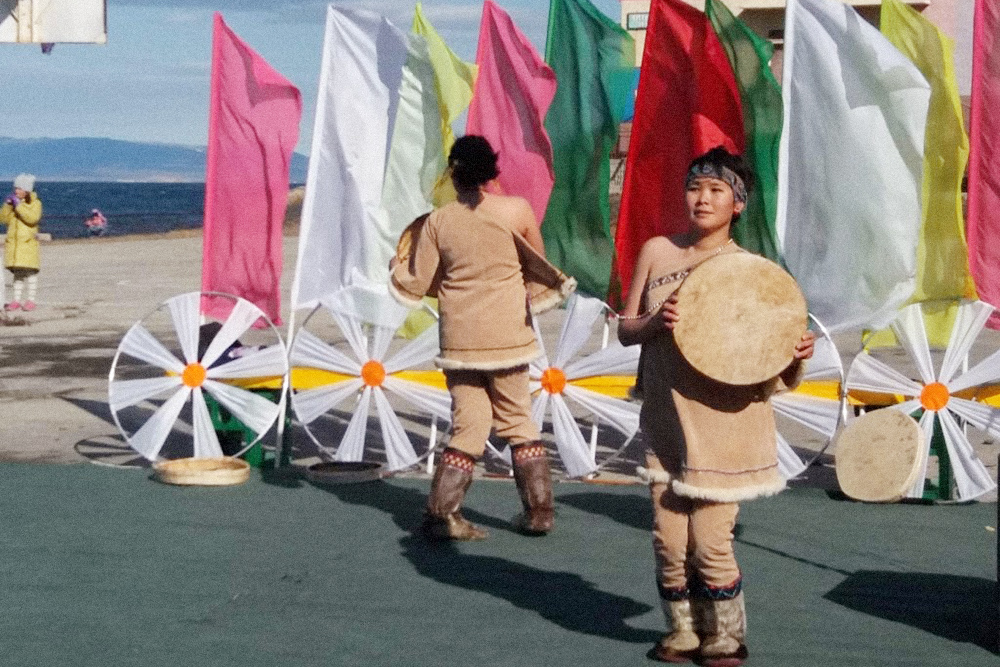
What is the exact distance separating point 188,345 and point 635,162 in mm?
2516

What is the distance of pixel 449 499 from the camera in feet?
22.9

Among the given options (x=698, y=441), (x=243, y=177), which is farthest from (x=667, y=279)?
(x=243, y=177)

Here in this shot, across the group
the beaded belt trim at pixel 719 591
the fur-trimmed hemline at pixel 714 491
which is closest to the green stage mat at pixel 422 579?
the beaded belt trim at pixel 719 591

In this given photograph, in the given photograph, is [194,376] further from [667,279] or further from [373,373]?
[667,279]

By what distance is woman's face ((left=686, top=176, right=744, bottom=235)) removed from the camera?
4.98m

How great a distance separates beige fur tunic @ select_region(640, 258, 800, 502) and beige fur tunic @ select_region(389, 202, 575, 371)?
1.94 meters

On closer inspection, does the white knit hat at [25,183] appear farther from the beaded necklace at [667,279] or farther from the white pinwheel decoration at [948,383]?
the beaded necklace at [667,279]

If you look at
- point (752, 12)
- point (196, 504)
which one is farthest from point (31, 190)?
point (752, 12)

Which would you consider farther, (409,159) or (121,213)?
(121,213)

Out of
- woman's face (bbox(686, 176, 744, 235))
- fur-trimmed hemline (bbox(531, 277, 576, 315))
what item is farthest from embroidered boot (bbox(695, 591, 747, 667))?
fur-trimmed hemline (bbox(531, 277, 576, 315))

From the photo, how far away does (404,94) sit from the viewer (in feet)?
29.3

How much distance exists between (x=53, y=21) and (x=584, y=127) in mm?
7049

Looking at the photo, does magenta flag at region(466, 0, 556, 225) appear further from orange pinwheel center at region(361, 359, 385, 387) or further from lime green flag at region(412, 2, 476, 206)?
orange pinwheel center at region(361, 359, 385, 387)

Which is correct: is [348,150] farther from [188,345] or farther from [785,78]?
[785,78]
